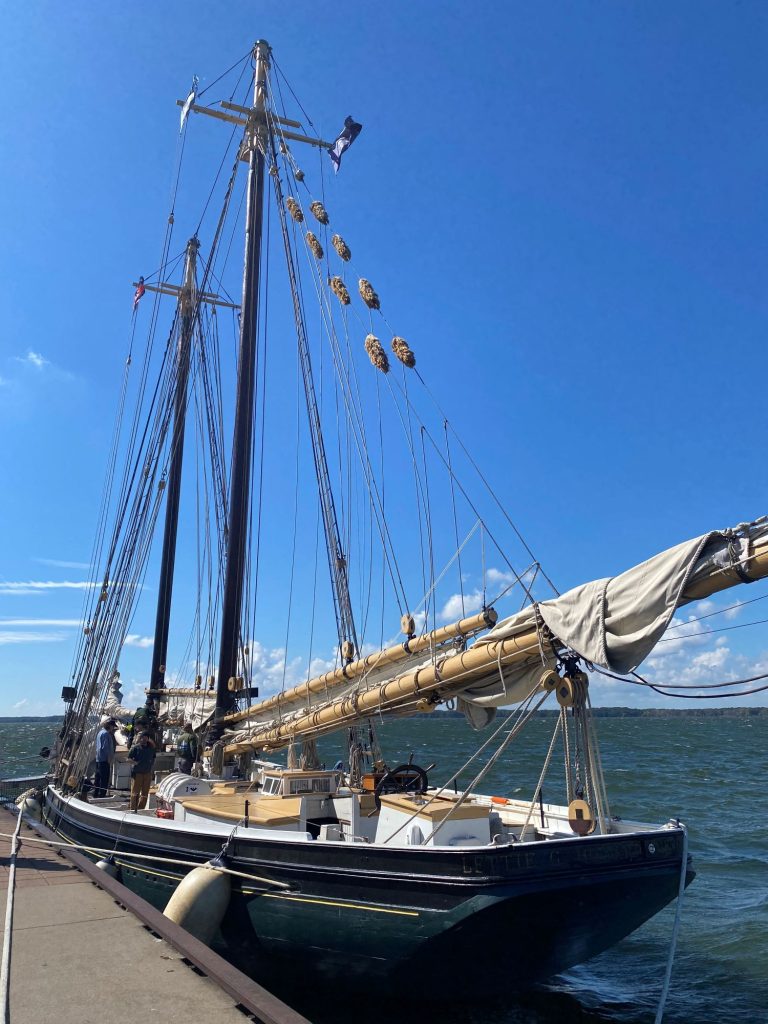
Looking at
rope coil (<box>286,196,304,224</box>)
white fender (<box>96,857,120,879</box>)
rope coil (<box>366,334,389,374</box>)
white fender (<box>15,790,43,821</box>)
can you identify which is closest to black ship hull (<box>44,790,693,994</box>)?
white fender (<box>96,857,120,879</box>)

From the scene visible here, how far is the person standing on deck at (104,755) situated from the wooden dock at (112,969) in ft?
23.3

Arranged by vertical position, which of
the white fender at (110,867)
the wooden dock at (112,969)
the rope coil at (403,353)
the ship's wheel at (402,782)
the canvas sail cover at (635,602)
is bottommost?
the wooden dock at (112,969)

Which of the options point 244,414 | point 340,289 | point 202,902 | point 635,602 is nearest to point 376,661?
point 202,902

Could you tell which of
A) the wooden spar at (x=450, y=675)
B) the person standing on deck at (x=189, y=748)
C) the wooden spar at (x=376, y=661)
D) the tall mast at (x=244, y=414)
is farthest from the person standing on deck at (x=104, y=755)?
the wooden spar at (x=450, y=675)

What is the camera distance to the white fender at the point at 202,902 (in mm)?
10938

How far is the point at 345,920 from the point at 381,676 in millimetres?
4223

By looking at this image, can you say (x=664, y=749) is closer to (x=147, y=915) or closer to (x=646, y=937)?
(x=646, y=937)

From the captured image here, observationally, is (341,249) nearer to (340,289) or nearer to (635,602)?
(340,289)

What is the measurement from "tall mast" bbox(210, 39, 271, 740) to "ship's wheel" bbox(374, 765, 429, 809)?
7437 mm

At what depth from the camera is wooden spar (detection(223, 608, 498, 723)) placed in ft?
38.7

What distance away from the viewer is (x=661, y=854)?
10.0 meters

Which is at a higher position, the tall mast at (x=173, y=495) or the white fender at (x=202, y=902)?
the tall mast at (x=173, y=495)

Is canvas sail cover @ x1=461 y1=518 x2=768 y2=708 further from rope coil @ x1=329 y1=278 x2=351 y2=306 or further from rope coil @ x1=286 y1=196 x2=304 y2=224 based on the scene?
rope coil @ x1=286 y1=196 x2=304 y2=224

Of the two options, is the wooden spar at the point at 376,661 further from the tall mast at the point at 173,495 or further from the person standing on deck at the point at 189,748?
the tall mast at the point at 173,495
